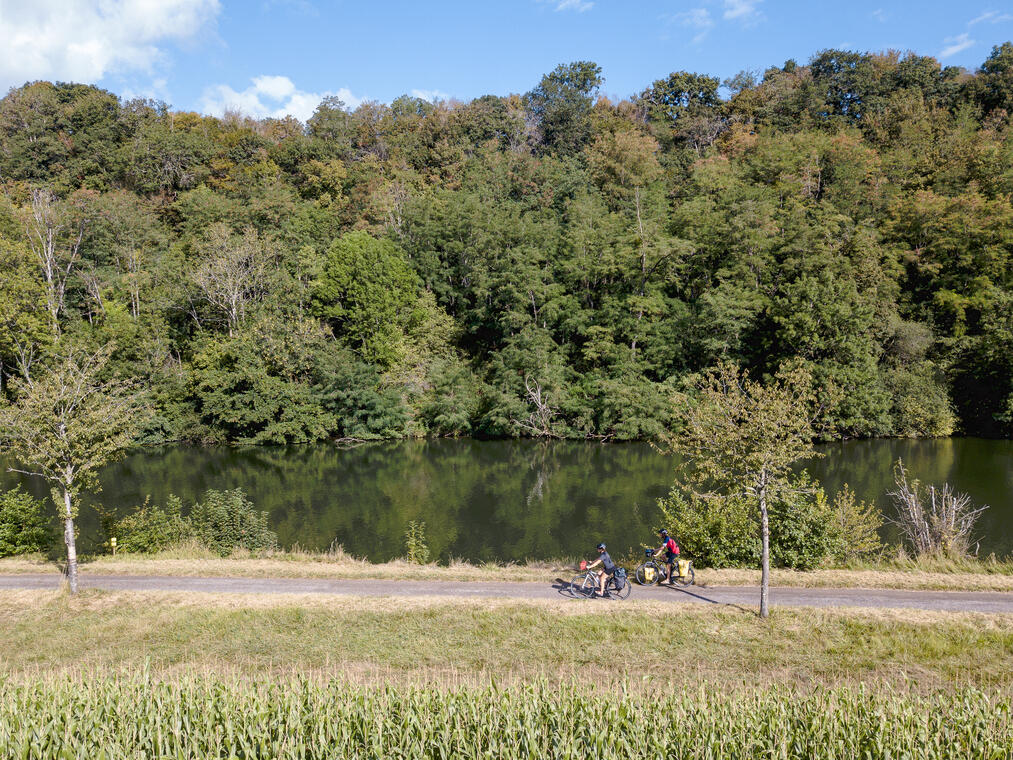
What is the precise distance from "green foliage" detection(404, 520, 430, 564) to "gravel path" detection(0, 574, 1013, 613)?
4.31 meters

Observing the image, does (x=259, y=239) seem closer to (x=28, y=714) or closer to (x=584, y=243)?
(x=584, y=243)

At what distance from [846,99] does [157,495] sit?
268 ft

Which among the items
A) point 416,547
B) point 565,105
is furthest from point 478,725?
point 565,105

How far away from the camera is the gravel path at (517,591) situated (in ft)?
53.0

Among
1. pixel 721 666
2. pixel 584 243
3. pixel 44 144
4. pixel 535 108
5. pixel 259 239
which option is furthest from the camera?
pixel 535 108

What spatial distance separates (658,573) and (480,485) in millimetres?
18596

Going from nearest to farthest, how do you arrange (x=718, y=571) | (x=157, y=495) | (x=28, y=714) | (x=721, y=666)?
(x=28, y=714) → (x=721, y=666) → (x=718, y=571) → (x=157, y=495)

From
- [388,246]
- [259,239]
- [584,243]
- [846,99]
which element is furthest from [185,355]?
[846,99]

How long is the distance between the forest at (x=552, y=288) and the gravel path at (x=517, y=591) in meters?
24.6

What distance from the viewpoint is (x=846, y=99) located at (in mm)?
73188

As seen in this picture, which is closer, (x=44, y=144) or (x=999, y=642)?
(x=999, y=642)

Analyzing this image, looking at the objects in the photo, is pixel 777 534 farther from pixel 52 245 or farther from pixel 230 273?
pixel 52 245

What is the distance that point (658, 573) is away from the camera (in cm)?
1825

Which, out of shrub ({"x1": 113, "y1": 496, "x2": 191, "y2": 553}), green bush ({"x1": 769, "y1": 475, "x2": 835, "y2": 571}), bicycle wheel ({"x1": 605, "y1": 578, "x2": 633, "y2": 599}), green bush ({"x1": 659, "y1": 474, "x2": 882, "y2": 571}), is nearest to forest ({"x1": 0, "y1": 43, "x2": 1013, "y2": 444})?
green bush ({"x1": 659, "y1": 474, "x2": 882, "y2": 571})
